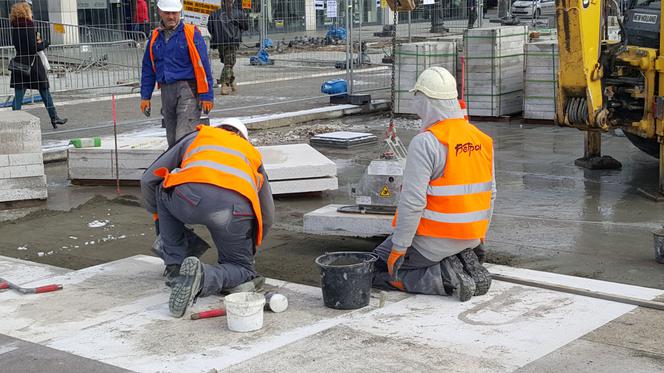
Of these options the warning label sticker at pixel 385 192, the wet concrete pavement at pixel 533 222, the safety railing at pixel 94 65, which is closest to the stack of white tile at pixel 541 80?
the wet concrete pavement at pixel 533 222

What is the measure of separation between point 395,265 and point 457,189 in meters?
0.66

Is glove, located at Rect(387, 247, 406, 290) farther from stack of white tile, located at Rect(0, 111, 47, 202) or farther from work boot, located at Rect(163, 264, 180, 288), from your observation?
stack of white tile, located at Rect(0, 111, 47, 202)

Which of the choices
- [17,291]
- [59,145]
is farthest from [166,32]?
[59,145]

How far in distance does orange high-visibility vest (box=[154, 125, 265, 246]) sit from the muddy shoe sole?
1.33 meters

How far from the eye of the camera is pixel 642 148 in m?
11.5

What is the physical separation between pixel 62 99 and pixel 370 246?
12.1 m

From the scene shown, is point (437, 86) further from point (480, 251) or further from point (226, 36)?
point (226, 36)

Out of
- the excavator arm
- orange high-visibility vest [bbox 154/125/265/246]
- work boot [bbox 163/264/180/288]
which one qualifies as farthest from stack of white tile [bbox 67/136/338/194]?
orange high-visibility vest [bbox 154/125/265/246]

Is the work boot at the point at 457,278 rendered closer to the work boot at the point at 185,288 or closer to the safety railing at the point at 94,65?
the work boot at the point at 185,288

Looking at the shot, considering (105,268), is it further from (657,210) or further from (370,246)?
(657,210)

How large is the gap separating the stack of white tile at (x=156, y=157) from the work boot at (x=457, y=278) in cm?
372

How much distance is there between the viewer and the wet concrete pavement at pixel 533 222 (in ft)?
25.1

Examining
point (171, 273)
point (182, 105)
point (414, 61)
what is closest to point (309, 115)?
point (414, 61)

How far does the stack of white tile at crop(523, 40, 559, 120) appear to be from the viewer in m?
14.6
